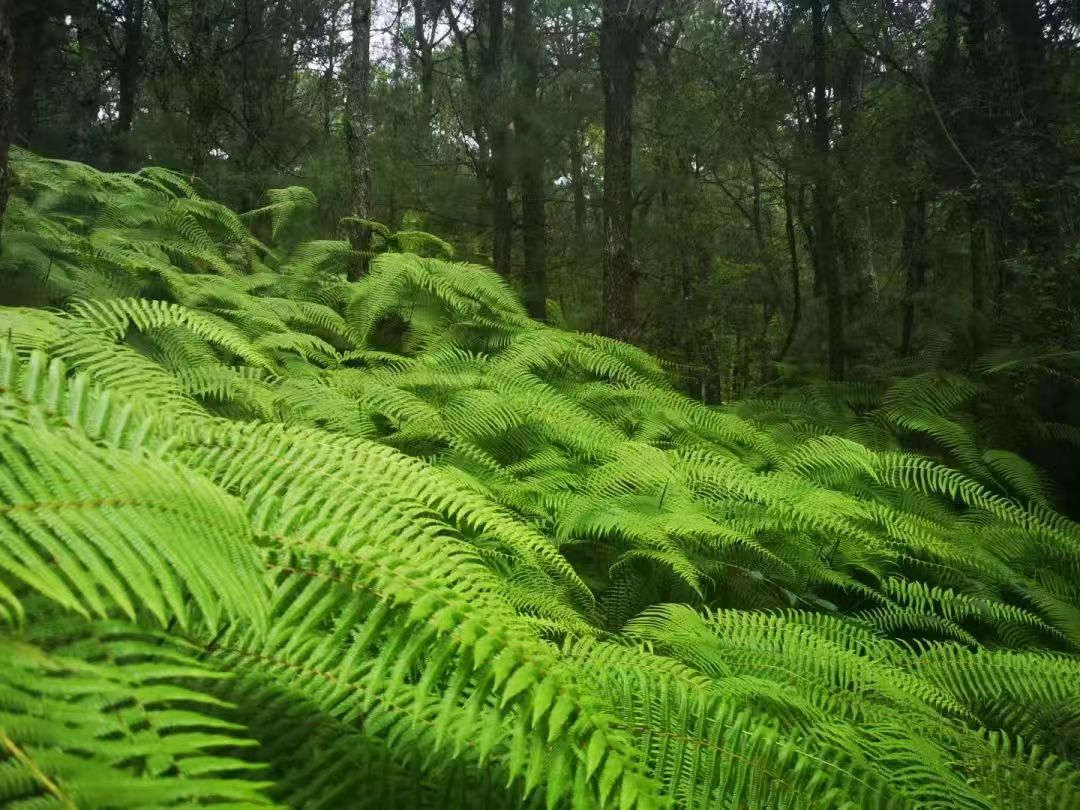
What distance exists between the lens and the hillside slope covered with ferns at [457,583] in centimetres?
75

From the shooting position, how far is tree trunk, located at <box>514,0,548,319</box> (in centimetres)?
780

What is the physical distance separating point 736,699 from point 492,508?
67 centimetres

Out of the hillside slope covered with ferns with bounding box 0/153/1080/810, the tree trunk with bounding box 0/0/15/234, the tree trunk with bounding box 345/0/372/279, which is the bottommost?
the hillside slope covered with ferns with bounding box 0/153/1080/810

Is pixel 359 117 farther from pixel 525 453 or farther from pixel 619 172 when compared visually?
pixel 525 453

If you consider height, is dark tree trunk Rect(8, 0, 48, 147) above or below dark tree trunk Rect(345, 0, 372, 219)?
above

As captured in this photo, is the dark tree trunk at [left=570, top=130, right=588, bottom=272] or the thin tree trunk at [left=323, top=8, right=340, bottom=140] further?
the thin tree trunk at [left=323, top=8, right=340, bottom=140]

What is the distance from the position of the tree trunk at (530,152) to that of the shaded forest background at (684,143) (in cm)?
3

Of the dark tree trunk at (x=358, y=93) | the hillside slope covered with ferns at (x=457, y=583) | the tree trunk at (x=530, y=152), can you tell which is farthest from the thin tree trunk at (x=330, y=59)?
the hillside slope covered with ferns at (x=457, y=583)

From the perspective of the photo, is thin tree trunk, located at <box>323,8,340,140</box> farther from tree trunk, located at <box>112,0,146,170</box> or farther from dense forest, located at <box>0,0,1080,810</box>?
tree trunk, located at <box>112,0,146,170</box>

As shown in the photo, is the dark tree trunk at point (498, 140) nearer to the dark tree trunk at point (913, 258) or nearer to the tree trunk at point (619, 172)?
the tree trunk at point (619, 172)

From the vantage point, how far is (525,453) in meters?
3.12

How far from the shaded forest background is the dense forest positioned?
0.18 ft

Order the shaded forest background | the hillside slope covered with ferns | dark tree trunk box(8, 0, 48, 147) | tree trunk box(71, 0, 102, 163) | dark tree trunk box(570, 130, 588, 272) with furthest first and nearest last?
dark tree trunk box(570, 130, 588, 272) → tree trunk box(71, 0, 102, 163) → dark tree trunk box(8, 0, 48, 147) → the shaded forest background → the hillside slope covered with ferns

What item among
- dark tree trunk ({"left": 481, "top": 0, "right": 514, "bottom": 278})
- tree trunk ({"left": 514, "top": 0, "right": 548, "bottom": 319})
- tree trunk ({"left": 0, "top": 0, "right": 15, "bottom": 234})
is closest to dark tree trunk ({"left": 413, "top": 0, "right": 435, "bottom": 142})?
dark tree trunk ({"left": 481, "top": 0, "right": 514, "bottom": 278})
